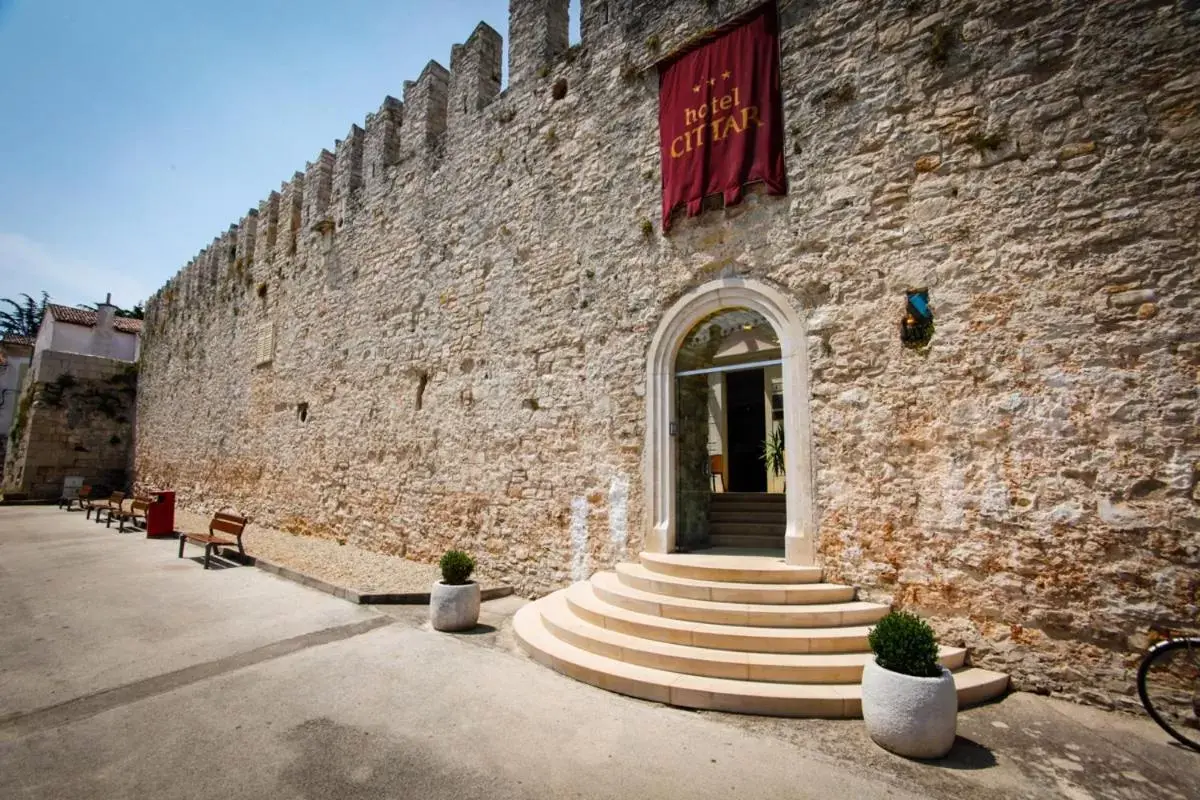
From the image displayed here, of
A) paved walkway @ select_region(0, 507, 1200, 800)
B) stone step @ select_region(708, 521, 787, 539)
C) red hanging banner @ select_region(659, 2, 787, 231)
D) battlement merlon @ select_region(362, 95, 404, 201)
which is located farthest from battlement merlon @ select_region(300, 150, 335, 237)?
stone step @ select_region(708, 521, 787, 539)

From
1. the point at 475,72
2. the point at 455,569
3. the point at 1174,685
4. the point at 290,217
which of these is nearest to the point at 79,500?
the point at 290,217

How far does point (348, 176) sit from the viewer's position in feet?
38.8

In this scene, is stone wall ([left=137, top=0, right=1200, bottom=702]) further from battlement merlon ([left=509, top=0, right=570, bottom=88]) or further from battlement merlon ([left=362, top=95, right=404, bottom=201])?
battlement merlon ([left=362, top=95, right=404, bottom=201])

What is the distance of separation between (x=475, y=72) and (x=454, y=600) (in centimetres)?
827

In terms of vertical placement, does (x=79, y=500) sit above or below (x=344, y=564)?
above

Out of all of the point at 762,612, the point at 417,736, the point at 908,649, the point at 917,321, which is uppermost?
the point at 917,321

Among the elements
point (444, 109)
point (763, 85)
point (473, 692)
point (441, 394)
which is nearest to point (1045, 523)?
point (473, 692)

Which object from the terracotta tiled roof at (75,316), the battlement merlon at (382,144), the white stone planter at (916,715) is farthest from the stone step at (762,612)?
the terracotta tiled roof at (75,316)

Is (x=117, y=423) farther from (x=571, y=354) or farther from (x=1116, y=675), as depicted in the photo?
(x=1116, y=675)

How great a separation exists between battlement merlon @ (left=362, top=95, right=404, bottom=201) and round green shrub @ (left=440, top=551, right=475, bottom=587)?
319 inches

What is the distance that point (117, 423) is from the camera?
22141 millimetres

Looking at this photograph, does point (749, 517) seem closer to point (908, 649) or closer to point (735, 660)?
point (735, 660)

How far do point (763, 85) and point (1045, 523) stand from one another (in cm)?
507

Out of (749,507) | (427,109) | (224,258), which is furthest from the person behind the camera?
(224,258)
